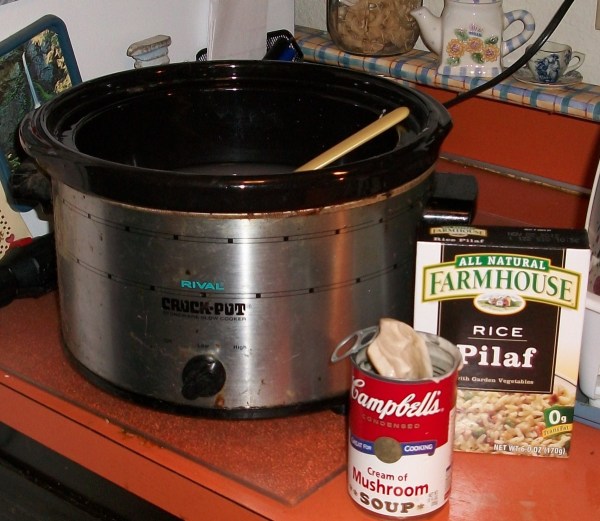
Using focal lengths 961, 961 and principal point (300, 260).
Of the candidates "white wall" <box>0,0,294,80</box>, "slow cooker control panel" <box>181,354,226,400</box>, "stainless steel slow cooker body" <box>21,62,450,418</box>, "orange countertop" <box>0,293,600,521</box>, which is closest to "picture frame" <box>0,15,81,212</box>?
"white wall" <box>0,0,294,80</box>

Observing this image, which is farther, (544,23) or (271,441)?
(544,23)

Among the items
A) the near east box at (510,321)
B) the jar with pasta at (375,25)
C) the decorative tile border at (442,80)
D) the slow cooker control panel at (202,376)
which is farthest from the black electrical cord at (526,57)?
the slow cooker control panel at (202,376)

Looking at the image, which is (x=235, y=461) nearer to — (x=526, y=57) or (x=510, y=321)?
(x=510, y=321)

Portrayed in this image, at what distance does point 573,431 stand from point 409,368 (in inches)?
10.5

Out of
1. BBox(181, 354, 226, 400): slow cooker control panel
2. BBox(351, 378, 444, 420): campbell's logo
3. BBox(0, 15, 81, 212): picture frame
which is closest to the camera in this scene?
BBox(351, 378, 444, 420): campbell's logo

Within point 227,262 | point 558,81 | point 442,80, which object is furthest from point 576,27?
point 227,262

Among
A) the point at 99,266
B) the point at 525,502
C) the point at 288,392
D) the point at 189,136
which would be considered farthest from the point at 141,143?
the point at 525,502

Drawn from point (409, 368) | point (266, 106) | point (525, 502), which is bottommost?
point (525, 502)

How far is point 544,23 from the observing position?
4.48ft

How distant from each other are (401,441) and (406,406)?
3cm

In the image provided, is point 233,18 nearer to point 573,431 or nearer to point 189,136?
point 189,136

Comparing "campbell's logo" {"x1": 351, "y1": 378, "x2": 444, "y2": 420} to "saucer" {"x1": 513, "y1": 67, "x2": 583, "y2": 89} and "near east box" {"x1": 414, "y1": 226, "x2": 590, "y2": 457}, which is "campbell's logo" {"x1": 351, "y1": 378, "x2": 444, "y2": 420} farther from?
"saucer" {"x1": 513, "y1": 67, "x2": 583, "y2": 89}

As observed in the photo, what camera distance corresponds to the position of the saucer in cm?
130

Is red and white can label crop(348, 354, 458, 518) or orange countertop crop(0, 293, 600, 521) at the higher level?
red and white can label crop(348, 354, 458, 518)
